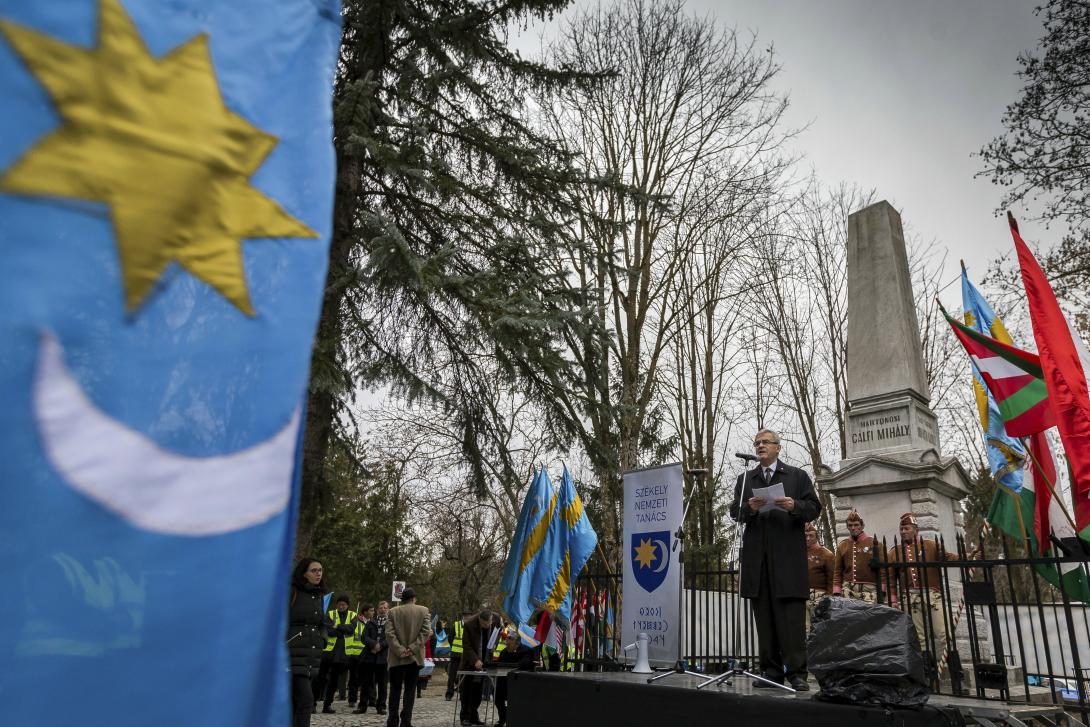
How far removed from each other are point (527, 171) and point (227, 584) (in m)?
9.59

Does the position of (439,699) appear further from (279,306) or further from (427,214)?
(279,306)

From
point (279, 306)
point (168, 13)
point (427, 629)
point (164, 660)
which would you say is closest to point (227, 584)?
point (164, 660)

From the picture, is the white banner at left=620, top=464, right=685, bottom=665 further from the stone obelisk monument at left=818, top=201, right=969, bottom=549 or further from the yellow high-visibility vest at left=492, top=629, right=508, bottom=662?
the stone obelisk monument at left=818, top=201, right=969, bottom=549

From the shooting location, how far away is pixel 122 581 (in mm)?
1283

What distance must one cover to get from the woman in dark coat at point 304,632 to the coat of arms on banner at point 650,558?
313cm

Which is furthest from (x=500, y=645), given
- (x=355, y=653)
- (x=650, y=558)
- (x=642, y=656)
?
(x=642, y=656)

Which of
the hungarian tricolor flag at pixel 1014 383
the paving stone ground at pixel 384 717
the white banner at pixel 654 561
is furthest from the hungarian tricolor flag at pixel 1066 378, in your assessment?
the paving stone ground at pixel 384 717

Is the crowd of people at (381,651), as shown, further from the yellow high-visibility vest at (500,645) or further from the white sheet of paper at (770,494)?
the white sheet of paper at (770,494)

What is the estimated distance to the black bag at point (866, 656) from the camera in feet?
11.9

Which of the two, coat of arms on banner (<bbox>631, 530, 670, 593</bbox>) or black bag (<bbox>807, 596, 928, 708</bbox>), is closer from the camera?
black bag (<bbox>807, 596, 928, 708</bbox>)

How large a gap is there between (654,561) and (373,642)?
27.2ft

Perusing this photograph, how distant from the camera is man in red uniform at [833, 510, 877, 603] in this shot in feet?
26.8

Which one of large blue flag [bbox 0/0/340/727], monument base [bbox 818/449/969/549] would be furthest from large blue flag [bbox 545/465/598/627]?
large blue flag [bbox 0/0/340/727]

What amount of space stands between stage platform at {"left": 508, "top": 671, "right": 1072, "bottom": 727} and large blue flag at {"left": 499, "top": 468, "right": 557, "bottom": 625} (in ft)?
11.8
